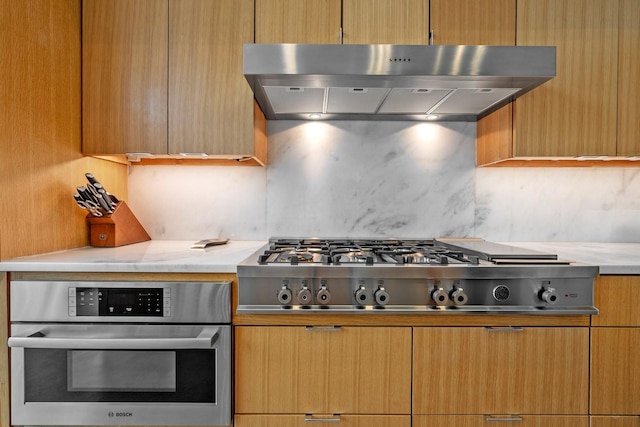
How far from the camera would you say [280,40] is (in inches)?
61.4

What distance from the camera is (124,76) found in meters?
1.58

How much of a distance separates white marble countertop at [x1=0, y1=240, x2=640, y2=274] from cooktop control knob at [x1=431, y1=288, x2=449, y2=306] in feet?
1.73

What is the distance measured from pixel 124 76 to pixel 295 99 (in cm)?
72

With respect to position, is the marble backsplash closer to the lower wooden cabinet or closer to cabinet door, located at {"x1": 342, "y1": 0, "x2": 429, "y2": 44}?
cabinet door, located at {"x1": 342, "y1": 0, "x2": 429, "y2": 44}

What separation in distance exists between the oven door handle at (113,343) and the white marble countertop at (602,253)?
4.34 feet

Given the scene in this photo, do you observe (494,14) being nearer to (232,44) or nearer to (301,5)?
(301,5)

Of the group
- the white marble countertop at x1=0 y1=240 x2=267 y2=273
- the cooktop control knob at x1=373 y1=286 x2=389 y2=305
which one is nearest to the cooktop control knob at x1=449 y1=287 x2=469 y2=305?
the cooktop control knob at x1=373 y1=286 x2=389 y2=305

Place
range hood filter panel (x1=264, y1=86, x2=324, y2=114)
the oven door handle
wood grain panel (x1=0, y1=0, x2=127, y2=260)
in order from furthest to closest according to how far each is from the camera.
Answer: range hood filter panel (x1=264, y1=86, x2=324, y2=114) → wood grain panel (x1=0, y1=0, x2=127, y2=260) → the oven door handle

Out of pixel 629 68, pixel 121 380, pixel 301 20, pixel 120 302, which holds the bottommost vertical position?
pixel 121 380

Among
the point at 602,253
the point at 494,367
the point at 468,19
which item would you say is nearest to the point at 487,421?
the point at 494,367

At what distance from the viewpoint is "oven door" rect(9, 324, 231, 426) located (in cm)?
123

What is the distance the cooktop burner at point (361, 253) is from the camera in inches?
50.9

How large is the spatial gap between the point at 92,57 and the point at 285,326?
4.46 feet

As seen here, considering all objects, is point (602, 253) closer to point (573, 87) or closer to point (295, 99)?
point (573, 87)
